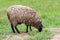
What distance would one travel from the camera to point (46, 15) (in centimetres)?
2000

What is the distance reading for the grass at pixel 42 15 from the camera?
1324 cm

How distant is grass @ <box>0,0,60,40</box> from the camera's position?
13238 mm

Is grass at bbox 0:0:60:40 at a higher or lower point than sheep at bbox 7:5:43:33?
lower

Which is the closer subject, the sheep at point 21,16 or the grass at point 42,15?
the grass at point 42,15

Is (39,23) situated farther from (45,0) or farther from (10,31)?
(45,0)

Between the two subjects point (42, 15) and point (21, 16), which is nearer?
point (21, 16)

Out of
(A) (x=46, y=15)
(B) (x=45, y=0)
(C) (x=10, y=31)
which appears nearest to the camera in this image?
(C) (x=10, y=31)

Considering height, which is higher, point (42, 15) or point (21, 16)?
point (21, 16)

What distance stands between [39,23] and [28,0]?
44.0 feet

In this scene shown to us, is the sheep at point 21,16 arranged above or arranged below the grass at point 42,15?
above

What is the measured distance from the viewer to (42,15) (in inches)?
788

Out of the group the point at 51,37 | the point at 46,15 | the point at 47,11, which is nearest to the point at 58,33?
the point at 51,37

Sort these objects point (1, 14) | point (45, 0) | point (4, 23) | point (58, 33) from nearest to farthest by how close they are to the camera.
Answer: point (58, 33) → point (4, 23) → point (1, 14) → point (45, 0)

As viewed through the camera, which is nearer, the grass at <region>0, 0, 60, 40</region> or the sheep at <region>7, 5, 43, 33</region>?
the grass at <region>0, 0, 60, 40</region>
